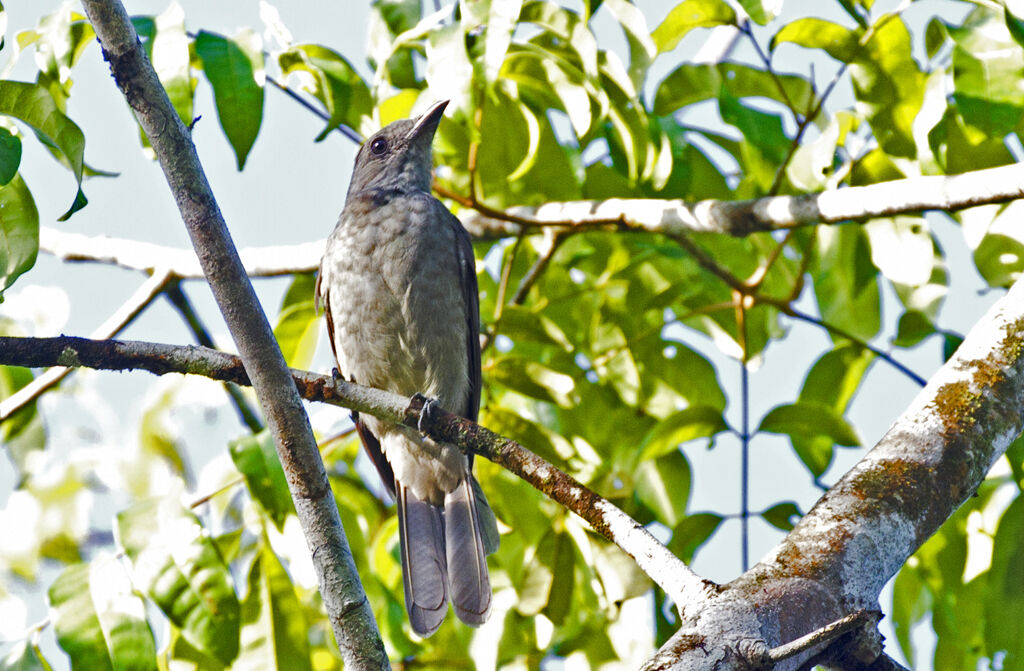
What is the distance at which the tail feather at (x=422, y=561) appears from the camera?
351cm

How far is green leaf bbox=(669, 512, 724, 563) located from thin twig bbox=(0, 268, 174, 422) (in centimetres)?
203

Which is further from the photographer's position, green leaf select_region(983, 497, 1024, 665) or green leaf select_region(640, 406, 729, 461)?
green leaf select_region(640, 406, 729, 461)

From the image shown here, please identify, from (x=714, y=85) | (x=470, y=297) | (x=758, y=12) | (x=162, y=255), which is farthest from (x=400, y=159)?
(x=758, y=12)

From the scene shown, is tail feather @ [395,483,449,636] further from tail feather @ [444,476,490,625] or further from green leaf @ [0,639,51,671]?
green leaf @ [0,639,51,671]

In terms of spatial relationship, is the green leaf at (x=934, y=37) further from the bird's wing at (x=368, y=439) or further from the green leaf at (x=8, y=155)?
the green leaf at (x=8, y=155)

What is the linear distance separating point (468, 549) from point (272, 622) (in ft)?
3.01

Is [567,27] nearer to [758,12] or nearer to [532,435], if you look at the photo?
[758,12]

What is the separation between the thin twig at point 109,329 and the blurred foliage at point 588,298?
35cm

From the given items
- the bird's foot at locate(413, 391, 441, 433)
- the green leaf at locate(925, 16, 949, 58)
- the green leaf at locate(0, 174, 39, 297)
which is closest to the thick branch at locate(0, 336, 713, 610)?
the bird's foot at locate(413, 391, 441, 433)

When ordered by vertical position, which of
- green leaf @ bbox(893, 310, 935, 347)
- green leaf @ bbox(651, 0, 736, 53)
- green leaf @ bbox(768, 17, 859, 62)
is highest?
green leaf @ bbox(651, 0, 736, 53)

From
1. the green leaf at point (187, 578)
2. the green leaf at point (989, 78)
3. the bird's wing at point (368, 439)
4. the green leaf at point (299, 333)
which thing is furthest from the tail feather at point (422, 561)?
the green leaf at point (989, 78)

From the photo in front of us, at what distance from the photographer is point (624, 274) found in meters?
3.64

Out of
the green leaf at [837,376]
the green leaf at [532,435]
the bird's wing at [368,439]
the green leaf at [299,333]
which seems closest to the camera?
the green leaf at [532,435]

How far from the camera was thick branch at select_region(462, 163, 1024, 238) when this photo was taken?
2.61 metres
